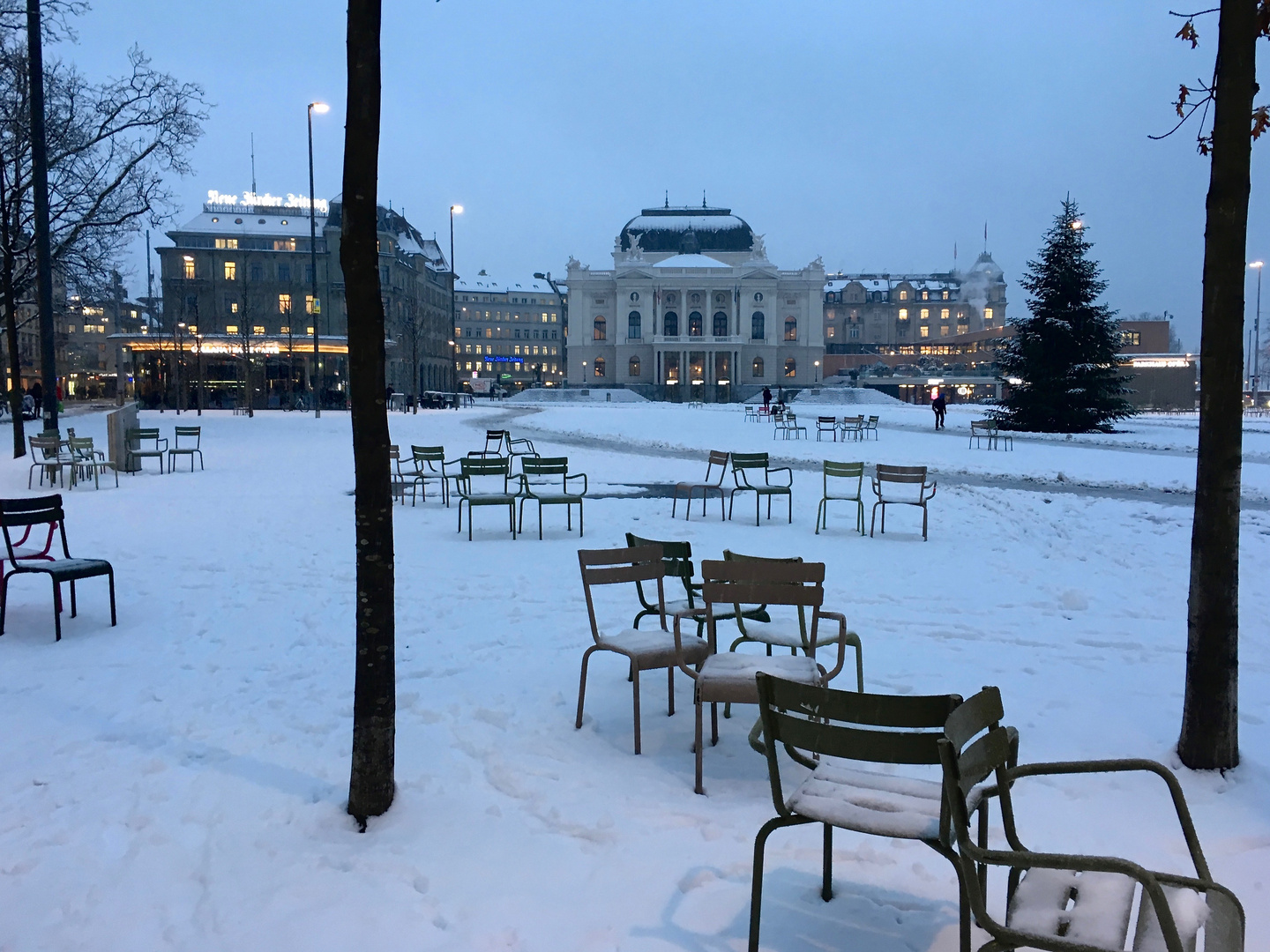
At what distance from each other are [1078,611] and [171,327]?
78.5 m

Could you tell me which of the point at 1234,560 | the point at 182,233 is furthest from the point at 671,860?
the point at 182,233

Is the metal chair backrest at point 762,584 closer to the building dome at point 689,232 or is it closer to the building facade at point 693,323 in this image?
the building facade at point 693,323

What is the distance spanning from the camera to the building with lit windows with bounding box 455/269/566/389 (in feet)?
448

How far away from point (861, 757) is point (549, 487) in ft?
45.8

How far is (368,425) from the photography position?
407cm

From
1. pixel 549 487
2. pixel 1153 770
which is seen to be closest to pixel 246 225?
pixel 549 487

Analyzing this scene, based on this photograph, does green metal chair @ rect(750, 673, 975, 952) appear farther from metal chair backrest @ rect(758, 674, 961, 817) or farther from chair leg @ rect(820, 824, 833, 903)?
chair leg @ rect(820, 824, 833, 903)

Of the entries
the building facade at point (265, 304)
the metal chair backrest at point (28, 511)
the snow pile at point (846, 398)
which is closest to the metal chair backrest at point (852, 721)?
the metal chair backrest at point (28, 511)

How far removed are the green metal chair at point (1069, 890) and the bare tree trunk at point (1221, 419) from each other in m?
1.95

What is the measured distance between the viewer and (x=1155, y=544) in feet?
37.2

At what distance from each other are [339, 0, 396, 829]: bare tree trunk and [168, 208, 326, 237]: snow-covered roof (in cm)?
8735

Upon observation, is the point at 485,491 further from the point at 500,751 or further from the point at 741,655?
the point at 741,655

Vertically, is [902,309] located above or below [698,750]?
above

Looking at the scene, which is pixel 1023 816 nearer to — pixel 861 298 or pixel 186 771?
pixel 186 771
